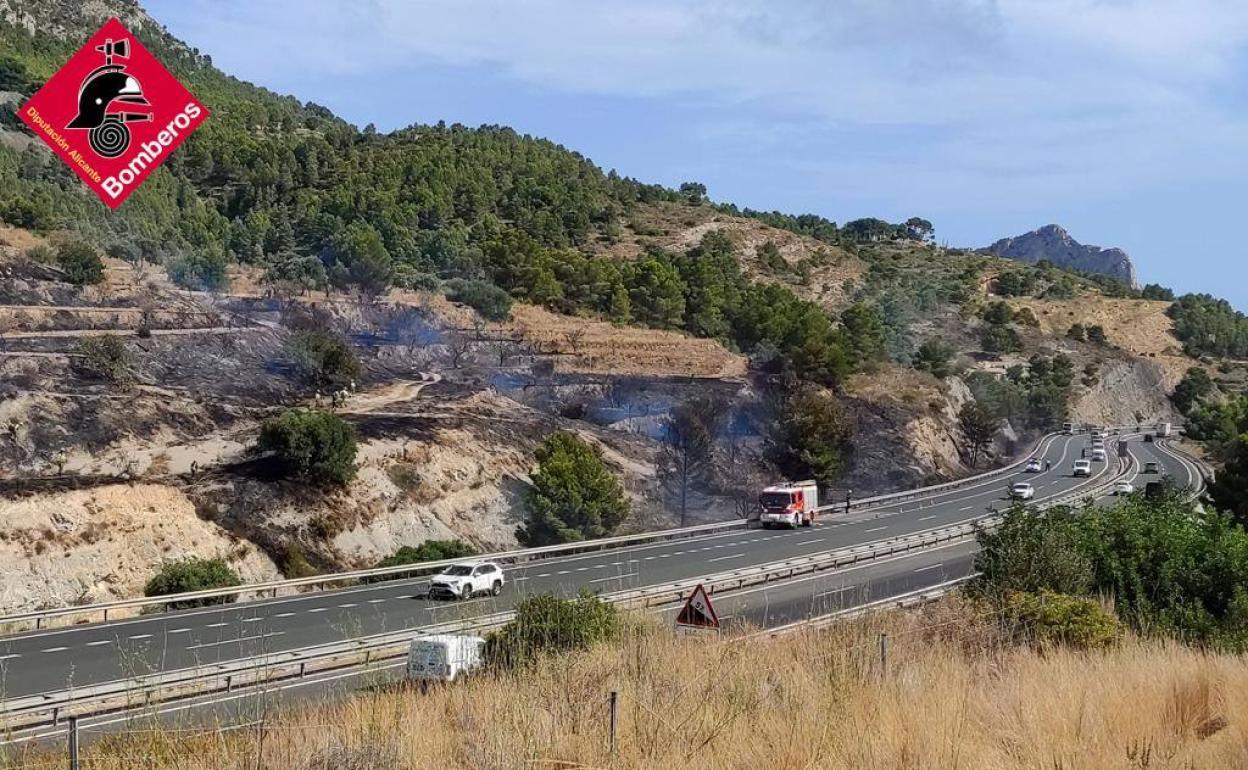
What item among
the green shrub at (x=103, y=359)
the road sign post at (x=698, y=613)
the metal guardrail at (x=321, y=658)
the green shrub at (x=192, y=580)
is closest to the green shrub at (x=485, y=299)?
the green shrub at (x=103, y=359)

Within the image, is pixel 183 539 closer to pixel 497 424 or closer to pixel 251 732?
pixel 497 424

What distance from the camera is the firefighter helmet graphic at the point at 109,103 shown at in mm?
37344

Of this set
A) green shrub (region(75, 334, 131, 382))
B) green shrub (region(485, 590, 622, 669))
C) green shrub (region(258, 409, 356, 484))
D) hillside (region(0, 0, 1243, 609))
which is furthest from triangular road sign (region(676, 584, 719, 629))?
green shrub (region(75, 334, 131, 382))

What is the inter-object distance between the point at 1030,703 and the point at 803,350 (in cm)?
6317

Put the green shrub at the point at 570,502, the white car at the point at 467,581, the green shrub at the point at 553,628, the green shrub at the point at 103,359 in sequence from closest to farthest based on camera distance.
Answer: the green shrub at the point at 553,628, the white car at the point at 467,581, the green shrub at the point at 570,502, the green shrub at the point at 103,359

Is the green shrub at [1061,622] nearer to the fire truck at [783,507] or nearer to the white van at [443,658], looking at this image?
the white van at [443,658]

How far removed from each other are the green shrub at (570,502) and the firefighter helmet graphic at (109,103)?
19.6 metres

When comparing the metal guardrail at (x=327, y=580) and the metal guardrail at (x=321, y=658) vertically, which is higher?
the metal guardrail at (x=321, y=658)

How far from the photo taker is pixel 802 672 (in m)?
8.06

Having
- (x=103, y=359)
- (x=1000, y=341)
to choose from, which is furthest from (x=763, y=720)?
(x=1000, y=341)

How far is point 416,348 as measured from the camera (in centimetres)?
6372

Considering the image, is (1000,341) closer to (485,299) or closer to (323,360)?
(485,299)

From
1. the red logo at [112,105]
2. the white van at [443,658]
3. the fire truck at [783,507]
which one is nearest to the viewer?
the white van at [443,658]

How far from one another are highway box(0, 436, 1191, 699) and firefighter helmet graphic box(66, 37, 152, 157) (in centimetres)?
1888
